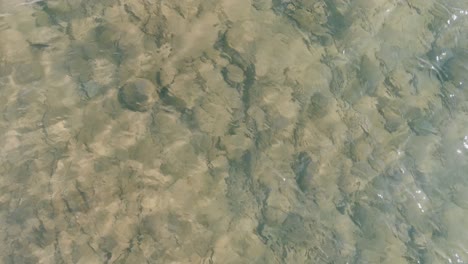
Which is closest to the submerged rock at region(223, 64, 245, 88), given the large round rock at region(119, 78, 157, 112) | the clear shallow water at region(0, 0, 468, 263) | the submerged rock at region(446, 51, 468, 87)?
the clear shallow water at region(0, 0, 468, 263)

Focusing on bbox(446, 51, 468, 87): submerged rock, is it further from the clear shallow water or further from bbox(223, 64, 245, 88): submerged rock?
bbox(223, 64, 245, 88): submerged rock

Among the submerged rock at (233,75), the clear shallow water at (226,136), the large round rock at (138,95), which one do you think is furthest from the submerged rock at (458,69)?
the large round rock at (138,95)

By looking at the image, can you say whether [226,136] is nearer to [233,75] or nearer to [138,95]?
[233,75]

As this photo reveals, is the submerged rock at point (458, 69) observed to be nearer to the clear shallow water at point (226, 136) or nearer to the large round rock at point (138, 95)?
the clear shallow water at point (226, 136)

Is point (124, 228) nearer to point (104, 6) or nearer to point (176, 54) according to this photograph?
point (176, 54)

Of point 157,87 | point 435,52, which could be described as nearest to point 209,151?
point 157,87
